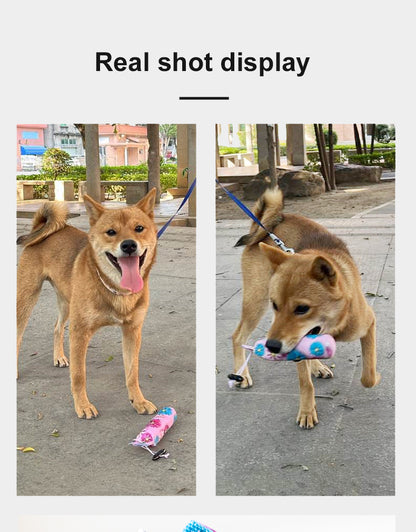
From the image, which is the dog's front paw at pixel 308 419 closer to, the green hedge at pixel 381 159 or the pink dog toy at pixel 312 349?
the pink dog toy at pixel 312 349

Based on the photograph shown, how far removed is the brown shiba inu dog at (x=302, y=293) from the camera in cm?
256

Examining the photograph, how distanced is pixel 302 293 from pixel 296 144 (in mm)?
753

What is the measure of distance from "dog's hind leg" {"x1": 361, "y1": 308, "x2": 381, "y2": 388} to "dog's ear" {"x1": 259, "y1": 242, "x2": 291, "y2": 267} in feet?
1.68

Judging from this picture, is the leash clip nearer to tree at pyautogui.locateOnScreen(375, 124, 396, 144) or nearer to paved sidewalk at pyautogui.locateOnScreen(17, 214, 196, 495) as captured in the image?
paved sidewalk at pyautogui.locateOnScreen(17, 214, 196, 495)

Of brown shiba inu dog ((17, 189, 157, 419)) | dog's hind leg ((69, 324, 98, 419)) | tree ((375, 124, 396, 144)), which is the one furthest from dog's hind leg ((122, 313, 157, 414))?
tree ((375, 124, 396, 144))

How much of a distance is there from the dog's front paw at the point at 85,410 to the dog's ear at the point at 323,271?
3.81 feet

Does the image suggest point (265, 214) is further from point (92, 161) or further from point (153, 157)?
point (92, 161)

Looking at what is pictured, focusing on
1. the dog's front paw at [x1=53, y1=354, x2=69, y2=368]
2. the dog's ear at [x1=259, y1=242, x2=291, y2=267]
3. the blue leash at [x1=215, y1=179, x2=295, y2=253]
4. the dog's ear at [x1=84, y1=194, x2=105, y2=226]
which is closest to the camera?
the dog's ear at [x1=259, y1=242, x2=291, y2=267]

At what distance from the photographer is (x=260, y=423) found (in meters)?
2.97

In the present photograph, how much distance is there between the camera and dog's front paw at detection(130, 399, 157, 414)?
2994 millimetres
